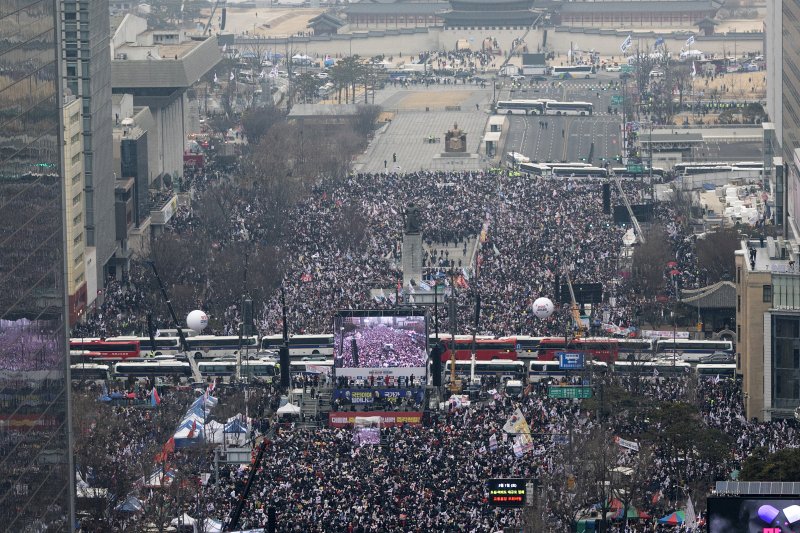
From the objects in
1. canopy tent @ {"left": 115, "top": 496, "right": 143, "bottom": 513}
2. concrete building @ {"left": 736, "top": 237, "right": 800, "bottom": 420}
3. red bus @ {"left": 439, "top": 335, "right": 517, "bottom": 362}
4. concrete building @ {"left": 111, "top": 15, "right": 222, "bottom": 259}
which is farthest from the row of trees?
concrete building @ {"left": 111, "top": 15, "right": 222, "bottom": 259}

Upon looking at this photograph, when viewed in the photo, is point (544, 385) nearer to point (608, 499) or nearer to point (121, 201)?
point (608, 499)

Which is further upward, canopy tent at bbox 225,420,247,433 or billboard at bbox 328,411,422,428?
canopy tent at bbox 225,420,247,433

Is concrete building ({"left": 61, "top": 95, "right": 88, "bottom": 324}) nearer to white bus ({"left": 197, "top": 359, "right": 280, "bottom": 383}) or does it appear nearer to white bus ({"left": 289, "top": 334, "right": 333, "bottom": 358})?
white bus ({"left": 197, "top": 359, "right": 280, "bottom": 383})

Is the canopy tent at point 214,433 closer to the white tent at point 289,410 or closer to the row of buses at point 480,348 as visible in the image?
the white tent at point 289,410

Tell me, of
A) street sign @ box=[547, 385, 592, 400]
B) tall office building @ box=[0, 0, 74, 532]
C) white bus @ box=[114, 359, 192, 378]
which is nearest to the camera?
tall office building @ box=[0, 0, 74, 532]

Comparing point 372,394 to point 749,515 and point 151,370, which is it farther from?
point 749,515

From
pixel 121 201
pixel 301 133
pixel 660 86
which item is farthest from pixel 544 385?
pixel 660 86

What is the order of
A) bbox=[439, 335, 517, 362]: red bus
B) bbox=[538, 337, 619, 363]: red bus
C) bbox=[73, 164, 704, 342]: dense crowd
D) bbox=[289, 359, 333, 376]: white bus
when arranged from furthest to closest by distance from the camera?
1. bbox=[73, 164, 704, 342]: dense crowd
2. bbox=[439, 335, 517, 362]: red bus
3. bbox=[538, 337, 619, 363]: red bus
4. bbox=[289, 359, 333, 376]: white bus
